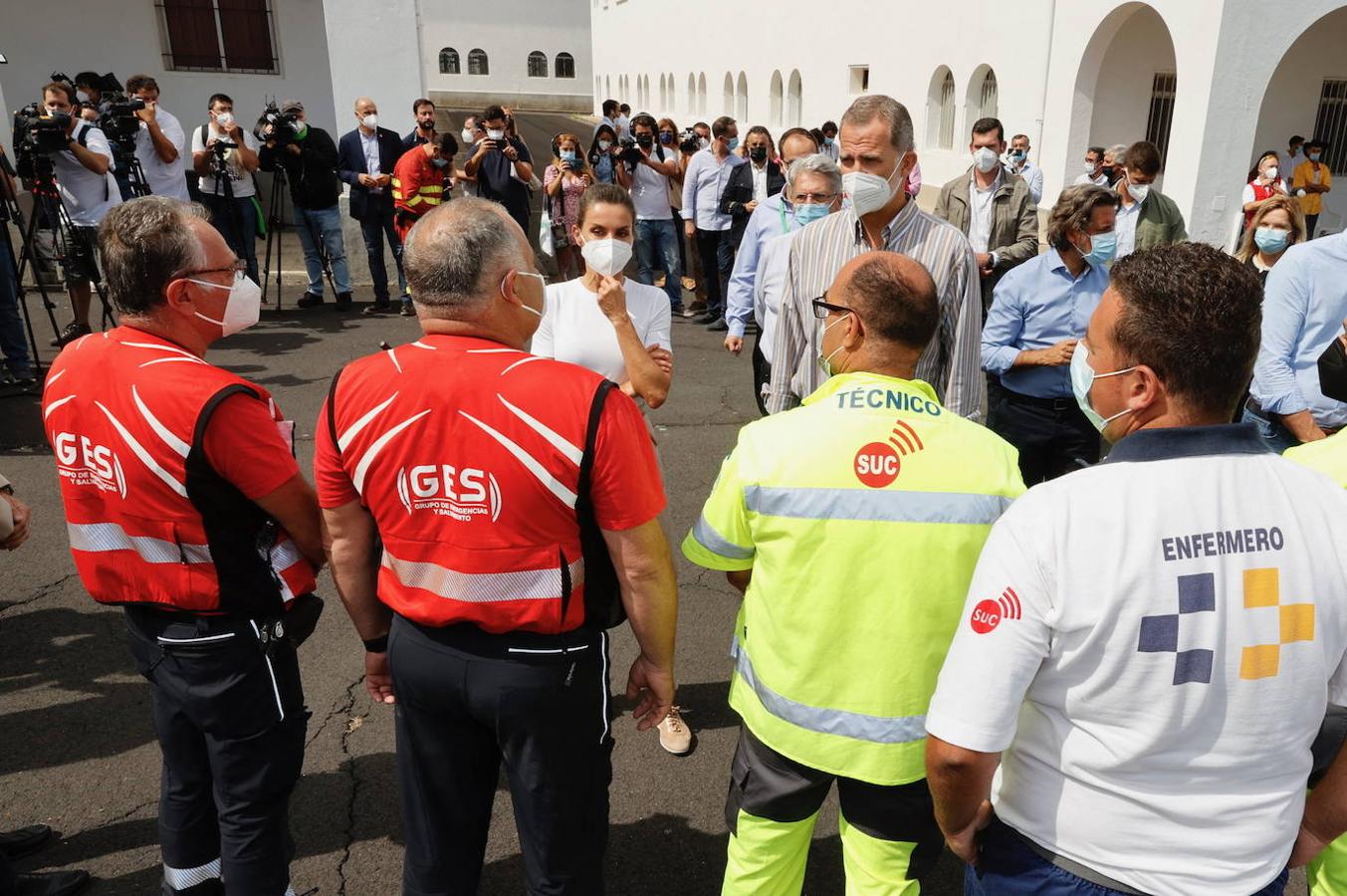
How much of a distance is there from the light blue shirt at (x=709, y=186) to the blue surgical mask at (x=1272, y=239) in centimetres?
517

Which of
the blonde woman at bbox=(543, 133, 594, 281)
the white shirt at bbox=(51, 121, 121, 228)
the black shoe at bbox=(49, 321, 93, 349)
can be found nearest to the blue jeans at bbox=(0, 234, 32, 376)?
the black shoe at bbox=(49, 321, 93, 349)

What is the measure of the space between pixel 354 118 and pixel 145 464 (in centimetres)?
864

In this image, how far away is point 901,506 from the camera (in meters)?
1.84

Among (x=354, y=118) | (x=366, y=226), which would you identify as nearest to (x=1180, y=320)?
(x=366, y=226)

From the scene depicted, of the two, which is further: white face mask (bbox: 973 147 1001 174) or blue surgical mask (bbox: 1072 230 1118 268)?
white face mask (bbox: 973 147 1001 174)

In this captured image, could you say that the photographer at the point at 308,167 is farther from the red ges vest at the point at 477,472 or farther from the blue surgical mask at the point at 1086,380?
the blue surgical mask at the point at 1086,380

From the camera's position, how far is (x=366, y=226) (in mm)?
9273

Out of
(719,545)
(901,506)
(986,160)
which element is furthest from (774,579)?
(986,160)

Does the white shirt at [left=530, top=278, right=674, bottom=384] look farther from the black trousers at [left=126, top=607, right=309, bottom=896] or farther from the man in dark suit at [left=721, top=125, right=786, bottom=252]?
the man in dark suit at [left=721, top=125, right=786, bottom=252]

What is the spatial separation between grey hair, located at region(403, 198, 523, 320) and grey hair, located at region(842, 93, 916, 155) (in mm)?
1946

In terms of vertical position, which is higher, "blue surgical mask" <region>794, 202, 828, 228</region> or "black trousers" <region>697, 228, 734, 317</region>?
"blue surgical mask" <region>794, 202, 828, 228</region>

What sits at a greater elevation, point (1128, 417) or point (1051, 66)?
point (1051, 66)

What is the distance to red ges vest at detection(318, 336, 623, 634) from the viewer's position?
184cm

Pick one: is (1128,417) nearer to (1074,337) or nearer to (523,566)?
(523,566)
